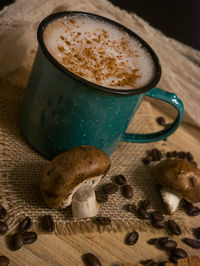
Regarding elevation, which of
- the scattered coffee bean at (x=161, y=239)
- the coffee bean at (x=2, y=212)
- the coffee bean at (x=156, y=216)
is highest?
the coffee bean at (x=156, y=216)

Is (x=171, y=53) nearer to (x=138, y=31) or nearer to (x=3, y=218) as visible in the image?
(x=138, y=31)

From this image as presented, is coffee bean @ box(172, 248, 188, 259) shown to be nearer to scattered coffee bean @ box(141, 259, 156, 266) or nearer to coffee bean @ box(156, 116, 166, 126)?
scattered coffee bean @ box(141, 259, 156, 266)

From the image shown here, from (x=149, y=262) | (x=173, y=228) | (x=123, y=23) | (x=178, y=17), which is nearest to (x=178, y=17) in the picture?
(x=178, y=17)

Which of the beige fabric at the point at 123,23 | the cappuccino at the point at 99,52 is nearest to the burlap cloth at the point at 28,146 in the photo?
the beige fabric at the point at 123,23

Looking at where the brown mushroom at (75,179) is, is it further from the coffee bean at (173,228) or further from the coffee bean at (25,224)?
the coffee bean at (173,228)

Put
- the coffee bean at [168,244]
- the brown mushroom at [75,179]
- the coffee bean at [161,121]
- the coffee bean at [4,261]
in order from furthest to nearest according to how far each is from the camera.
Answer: the coffee bean at [161,121] < the coffee bean at [168,244] < the brown mushroom at [75,179] < the coffee bean at [4,261]

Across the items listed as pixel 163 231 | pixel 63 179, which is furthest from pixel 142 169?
pixel 63 179
